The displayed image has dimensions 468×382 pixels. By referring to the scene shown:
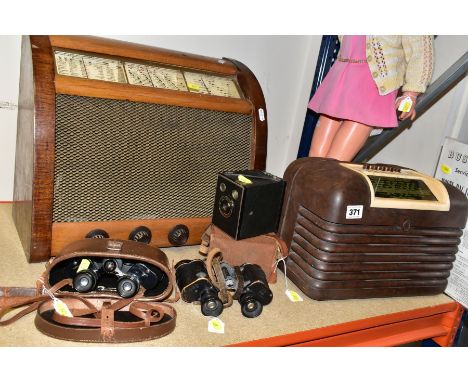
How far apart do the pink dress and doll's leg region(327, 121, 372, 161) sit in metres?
0.04

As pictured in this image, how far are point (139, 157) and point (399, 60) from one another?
0.98 metres

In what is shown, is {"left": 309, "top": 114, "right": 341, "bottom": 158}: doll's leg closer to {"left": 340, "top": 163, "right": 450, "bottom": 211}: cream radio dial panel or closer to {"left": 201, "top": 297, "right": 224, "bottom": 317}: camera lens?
{"left": 340, "top": 163, "right": 450, "bottom": 211}: cream radio dial panel

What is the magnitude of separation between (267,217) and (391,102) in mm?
705

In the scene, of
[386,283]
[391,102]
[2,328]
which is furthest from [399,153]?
[2,328]

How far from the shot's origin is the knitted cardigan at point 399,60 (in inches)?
65.3

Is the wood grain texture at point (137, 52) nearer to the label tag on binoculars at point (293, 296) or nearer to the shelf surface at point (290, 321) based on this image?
the shelf surface at point (290, 321)

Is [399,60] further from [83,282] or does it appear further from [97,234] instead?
[83,282]

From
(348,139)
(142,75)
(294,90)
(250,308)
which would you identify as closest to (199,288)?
(250,308)

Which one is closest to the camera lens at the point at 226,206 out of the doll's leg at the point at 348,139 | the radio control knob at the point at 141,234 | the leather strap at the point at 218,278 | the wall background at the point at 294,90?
the leather strap at the point at 218,278

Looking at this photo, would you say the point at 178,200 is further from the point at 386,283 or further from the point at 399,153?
the point at 399,153

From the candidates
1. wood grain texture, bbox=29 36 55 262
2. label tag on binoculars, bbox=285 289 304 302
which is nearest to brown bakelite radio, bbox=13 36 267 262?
wood grain texture, bbox=29 36 55 262

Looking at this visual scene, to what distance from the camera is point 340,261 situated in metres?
1.40

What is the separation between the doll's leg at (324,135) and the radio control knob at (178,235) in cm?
67

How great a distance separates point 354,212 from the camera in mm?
1361
